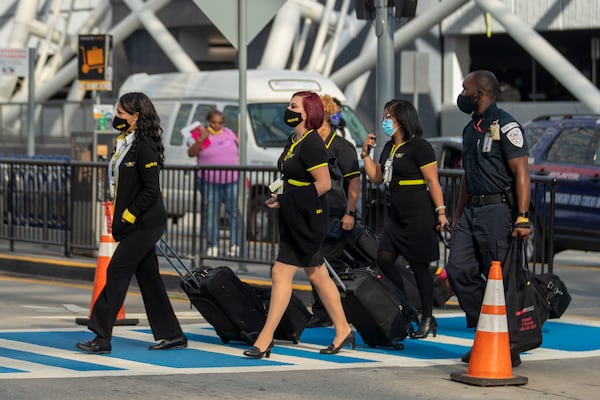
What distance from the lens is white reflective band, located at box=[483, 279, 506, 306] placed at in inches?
354

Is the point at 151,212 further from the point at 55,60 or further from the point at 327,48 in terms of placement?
the point at 55,60

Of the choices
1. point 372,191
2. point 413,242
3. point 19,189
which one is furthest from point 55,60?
point 413,242

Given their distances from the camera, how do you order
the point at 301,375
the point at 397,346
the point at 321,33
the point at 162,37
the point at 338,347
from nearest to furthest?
1. the point at 301,375
2. the point at 338,347
3. the point at 397,346
4. the point at 321,33
5. the point at 162,37

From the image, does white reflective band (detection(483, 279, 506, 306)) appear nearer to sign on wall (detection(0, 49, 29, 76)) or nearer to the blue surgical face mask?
the blue surgical face mask

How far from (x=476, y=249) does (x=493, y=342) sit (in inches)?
39.5

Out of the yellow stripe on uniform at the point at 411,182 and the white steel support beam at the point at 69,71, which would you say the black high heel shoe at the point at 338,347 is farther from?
the white steel support beam at the point at 69,71

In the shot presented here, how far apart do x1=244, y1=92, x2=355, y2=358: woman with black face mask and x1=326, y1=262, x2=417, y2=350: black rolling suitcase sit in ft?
1.66

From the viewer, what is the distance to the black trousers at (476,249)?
31.7 feet

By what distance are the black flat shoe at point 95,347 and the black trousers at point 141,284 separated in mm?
69

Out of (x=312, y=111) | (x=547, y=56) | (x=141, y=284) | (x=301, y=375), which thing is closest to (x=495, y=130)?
(x=312, y=111)

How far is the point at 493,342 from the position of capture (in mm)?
9016

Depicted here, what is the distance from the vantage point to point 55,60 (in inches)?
1438

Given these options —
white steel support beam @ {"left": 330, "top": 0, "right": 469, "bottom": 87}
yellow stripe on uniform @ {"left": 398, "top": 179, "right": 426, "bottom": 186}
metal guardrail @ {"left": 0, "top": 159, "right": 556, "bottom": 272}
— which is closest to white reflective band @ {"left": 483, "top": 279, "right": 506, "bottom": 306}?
yellow stripe on uniform @ {"left": 398, "top": 179, "right": 426, "bottom": 186}

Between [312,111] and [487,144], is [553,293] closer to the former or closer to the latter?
[487,144]
